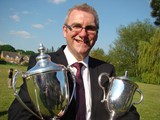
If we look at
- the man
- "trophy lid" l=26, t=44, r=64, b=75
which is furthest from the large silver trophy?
the man

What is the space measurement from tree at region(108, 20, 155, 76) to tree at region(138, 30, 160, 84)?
66.3 feet

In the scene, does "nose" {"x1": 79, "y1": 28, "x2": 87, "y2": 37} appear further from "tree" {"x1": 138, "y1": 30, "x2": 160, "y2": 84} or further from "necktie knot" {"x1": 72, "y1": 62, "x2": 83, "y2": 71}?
"tree" {"x1": 138, "y1": 30, "x2": 160, "y2": 84}

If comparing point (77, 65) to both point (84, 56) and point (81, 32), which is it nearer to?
point (84, 56)

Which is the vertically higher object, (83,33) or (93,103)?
(83,33)

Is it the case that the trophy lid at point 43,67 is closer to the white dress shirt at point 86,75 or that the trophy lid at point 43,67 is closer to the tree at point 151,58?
the white dress shirt at point 86,75

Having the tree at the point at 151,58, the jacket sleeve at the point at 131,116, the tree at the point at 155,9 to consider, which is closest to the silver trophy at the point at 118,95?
the jacket sleeve at the point at 131,116

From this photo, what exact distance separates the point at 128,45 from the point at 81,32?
174ft

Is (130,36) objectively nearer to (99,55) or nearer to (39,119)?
(99,55)

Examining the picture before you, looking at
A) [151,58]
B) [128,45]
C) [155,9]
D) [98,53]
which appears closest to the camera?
[151,58]

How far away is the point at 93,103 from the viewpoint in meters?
2.21

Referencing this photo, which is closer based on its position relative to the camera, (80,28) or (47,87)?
(47,87)

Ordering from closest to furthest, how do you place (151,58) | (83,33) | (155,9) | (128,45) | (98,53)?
1. (83,33)
2. (151,58)
3. (155,9)
4. (128,45)
5. (98,53)

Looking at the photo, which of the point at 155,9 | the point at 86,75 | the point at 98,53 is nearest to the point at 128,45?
the point at 98,53

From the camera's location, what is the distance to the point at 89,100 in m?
2.22
